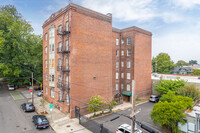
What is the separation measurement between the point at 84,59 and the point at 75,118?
A: 9.04 m

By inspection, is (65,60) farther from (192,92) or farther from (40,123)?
(192,92)

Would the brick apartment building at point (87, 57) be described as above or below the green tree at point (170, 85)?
above

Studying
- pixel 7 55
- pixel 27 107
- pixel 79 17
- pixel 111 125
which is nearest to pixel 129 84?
pixel 111 125

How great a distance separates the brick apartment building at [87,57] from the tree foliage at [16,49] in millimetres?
11034

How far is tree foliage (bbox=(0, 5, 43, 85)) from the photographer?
3203cm

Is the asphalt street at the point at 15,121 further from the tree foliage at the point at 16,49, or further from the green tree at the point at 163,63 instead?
the green tree at the point at 163,63

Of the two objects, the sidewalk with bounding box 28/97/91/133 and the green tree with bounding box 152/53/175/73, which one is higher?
the green tree with bounding box 152/53/175/73

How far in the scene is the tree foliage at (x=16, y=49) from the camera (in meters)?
32.0

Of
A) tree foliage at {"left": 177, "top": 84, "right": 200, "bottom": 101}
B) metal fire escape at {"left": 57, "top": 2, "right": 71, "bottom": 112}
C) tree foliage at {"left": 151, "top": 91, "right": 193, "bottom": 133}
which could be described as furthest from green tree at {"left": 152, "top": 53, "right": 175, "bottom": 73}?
metal fire escape at {"left": 57, "top": 2, "right": 71, "bottom": 112}

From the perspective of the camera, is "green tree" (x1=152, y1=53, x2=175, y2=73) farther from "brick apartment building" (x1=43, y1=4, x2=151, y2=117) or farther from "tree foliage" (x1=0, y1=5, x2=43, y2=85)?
"tree foliage" (x1=0, y1=5, x2=43, y2=85)

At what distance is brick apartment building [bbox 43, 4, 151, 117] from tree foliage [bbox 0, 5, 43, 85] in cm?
1103

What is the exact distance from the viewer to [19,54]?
34469mm

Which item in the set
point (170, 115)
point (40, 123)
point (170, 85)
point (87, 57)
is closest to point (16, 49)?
point (87, 57)

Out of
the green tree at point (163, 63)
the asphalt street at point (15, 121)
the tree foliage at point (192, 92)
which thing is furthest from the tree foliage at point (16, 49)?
the green tree at point (163, 63)
